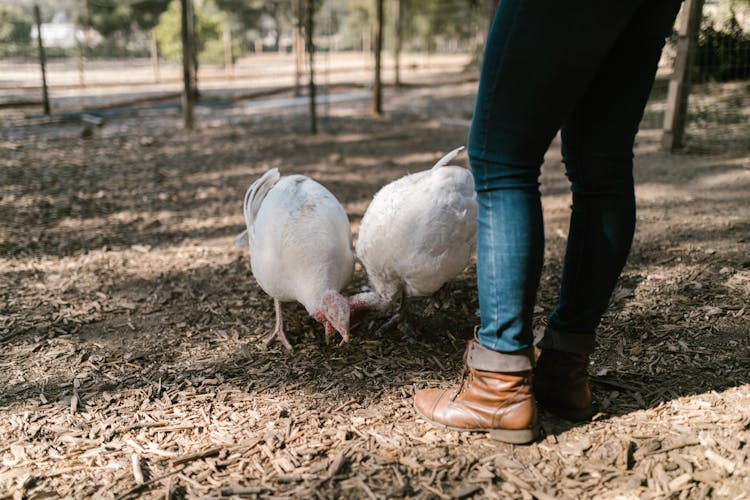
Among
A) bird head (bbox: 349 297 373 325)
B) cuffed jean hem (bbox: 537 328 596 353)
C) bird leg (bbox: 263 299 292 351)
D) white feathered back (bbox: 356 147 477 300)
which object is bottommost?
bird leg (bbox: 263 299 292 351)

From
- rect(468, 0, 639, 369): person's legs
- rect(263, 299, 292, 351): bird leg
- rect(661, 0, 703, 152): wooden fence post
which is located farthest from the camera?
rect(661, 0, 703, 152): wooden fence post

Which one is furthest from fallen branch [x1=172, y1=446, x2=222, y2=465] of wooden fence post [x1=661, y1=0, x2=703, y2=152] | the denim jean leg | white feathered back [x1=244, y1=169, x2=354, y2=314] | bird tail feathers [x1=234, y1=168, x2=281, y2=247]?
wooden fence post [x1=661, y1=0, x2=703, y2=152]

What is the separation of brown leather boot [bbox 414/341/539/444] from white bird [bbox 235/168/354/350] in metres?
0.67

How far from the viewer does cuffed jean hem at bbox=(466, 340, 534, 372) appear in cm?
155

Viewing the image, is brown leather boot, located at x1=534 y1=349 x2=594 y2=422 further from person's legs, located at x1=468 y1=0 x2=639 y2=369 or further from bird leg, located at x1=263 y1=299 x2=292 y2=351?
bird leg, located at x1=263 y1=299 x2=292 y2=351

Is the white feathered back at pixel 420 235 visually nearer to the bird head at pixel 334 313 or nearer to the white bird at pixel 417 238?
the white bird at pixel 417 238

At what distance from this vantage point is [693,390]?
1.90m

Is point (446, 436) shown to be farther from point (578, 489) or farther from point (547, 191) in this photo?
point (547, 191)

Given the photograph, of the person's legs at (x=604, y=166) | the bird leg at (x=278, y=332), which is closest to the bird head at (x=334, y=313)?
the bird leg at (x=278, y=332)

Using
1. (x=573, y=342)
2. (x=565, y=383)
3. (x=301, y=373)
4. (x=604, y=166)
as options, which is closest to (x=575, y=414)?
(x=565, y=383)

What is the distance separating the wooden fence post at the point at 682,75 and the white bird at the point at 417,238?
4107 millimetres

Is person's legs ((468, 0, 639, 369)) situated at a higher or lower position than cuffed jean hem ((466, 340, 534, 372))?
higher

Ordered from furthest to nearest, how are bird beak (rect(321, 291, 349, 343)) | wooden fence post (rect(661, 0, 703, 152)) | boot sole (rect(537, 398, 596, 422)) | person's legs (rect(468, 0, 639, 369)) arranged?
wooden fence post (rect(661, 0, 703, 152)), bird beak (rect(321, 291, 349, 343)), boot sole (rect(537, 398, 596, 422)), person's legs (rect(468, 0, 639, 369))

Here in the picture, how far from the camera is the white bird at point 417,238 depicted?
2.42 metres
